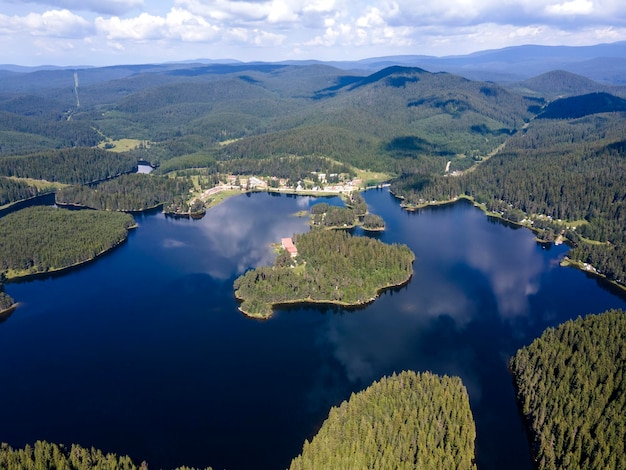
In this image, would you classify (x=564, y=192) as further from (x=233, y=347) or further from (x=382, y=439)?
(x=382, y=439)

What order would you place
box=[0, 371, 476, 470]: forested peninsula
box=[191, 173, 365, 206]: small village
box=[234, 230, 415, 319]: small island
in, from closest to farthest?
box=[0, 371, 476, 470]: forested peninsula < box=[234, 230, 415, 319]: small island < box=[191, 173, 365, 206]: small village

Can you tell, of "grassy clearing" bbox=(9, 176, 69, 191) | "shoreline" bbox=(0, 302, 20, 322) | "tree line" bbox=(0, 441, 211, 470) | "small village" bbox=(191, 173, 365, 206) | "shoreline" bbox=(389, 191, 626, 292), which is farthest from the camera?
"grassy clearing" bbox=(9, 176, 69, 191)

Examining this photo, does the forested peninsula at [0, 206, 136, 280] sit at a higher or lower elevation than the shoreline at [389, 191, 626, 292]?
higher

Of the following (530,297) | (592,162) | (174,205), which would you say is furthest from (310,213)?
(592,162)

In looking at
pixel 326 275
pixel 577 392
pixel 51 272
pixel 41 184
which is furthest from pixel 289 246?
pixel 41 184

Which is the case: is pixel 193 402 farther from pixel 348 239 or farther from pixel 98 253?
pixel 98 253

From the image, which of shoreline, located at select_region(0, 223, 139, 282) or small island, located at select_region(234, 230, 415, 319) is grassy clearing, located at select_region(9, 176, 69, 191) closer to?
shoreline, located at select_region(0, 223, 139, 282)

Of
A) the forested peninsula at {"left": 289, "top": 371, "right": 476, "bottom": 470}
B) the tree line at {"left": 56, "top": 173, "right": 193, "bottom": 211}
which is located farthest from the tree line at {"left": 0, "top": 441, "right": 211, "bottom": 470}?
the tree line at {"left": 56, "top": 173, "right": 193, "bottom": 211}
